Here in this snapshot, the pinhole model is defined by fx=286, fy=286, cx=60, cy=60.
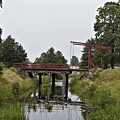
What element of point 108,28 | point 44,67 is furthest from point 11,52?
point 108,28

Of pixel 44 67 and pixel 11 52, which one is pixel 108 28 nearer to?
pixel 44 67

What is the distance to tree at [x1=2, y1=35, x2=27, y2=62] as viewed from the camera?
89.6 metres

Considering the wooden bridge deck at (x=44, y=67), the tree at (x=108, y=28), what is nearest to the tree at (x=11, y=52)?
the wooden bridge deck at (x=44, y=67)

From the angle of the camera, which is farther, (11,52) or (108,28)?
(11,52)

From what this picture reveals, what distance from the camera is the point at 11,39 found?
9625cm

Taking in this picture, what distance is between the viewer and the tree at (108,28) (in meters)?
58.7

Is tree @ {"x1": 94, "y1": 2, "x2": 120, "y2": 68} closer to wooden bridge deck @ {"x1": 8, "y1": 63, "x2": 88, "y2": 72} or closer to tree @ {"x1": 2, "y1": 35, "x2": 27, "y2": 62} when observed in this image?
wooden bridge deck @ {"x1": 8, "y1": 63, "x2": 88, "y2": 72}

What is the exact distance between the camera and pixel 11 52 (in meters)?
90.7

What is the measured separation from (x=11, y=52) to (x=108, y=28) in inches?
1572

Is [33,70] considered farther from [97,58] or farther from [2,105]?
[2,105]

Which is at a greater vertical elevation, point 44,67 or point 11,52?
point 11,52

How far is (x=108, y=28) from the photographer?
6038cm

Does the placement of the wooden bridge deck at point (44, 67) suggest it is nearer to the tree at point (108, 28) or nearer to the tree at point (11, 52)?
the tree at point (108, 28)

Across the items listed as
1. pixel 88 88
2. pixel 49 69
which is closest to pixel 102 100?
pixel 88 88
